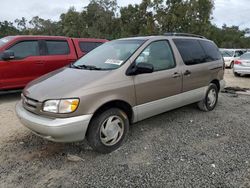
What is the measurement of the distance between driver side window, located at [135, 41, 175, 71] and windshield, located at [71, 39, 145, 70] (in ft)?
0.56

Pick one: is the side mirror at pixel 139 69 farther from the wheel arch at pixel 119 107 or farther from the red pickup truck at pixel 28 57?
the red pickup truck at pixel 28 57

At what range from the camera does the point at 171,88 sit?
4.34 meters

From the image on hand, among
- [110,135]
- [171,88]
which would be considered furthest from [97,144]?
[171,88]

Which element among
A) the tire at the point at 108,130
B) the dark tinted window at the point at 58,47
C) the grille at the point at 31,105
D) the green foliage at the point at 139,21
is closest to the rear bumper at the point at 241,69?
the dark tinted window at the point at 58,47

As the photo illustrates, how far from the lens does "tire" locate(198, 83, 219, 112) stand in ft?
17.8

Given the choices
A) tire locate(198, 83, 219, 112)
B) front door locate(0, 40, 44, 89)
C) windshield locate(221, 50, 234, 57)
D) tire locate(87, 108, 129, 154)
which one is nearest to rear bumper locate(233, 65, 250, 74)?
windshield locate(221, 50, 234, 57)

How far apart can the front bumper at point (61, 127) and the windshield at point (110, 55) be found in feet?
3.31

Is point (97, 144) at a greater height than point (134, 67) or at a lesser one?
lesser

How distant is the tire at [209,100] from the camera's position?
17.8 ft

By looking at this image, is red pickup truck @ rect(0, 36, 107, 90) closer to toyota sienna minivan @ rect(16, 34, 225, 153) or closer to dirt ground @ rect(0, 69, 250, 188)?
dirt ground @ rect(0, 69, 250, 188)

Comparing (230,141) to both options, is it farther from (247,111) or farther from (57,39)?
(57,39)

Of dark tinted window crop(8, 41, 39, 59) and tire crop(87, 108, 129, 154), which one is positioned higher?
dark tinted window crop(8, 41, 39, 59)

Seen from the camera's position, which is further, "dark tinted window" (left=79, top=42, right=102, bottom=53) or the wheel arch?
"dark tinted window" (left=79, top=42, right=102, bottom=53)

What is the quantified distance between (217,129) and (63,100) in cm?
295
